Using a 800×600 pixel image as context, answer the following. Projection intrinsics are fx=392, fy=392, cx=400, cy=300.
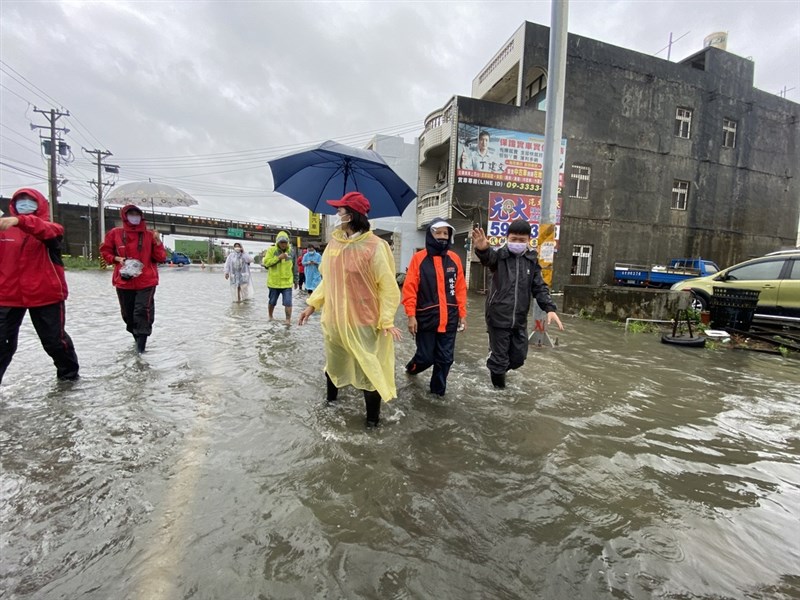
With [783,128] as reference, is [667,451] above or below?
below

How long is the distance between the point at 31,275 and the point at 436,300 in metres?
3.68

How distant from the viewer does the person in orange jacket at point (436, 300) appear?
3.77 m

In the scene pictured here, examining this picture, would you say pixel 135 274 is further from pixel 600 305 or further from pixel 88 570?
pixel 600 305

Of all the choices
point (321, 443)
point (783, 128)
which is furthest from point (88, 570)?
point (783, 128)

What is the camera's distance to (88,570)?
1.65 m

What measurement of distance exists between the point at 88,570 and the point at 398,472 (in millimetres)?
1540

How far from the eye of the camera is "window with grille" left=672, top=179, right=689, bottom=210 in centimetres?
1962

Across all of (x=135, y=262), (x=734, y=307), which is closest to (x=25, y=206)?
(x=135, y=262)

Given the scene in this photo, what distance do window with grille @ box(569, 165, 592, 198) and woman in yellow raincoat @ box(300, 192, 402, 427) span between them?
17935 millimetres

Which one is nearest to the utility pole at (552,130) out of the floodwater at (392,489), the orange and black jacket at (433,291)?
the floodwater at (392,489)

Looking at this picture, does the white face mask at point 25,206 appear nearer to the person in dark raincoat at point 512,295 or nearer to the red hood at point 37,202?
the red hood at point 37,202

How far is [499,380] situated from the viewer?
416 cm

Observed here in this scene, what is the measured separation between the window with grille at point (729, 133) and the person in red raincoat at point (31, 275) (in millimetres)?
Answer: 26711

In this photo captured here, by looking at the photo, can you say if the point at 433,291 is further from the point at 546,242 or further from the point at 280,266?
the point at 280,266
